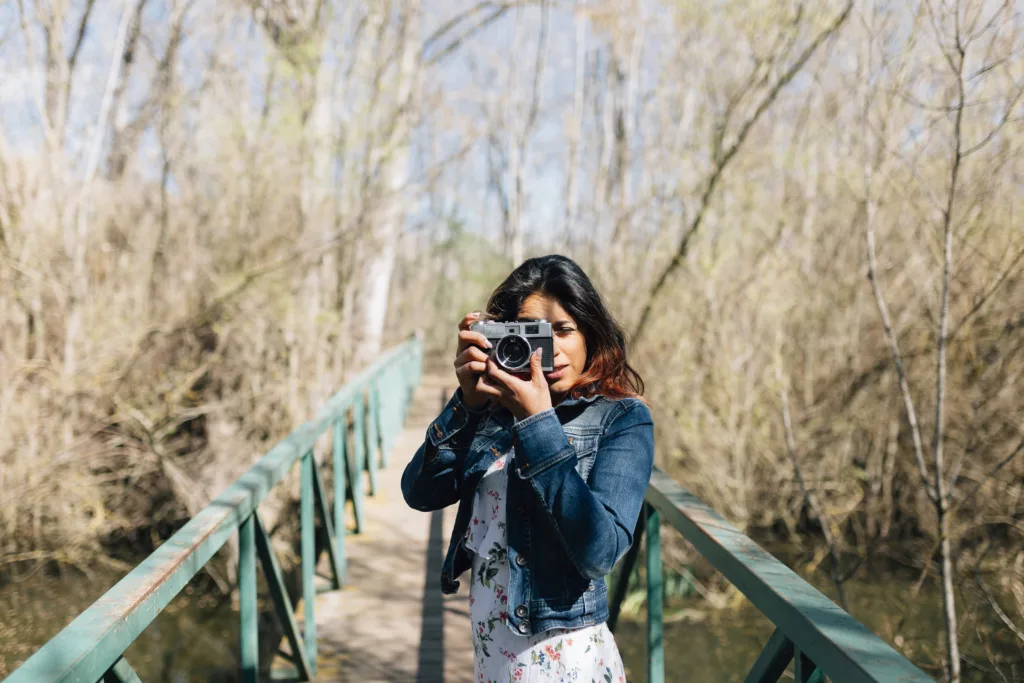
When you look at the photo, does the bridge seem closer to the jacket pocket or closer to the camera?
the jacket pocket

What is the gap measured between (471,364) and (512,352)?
0.33 feet

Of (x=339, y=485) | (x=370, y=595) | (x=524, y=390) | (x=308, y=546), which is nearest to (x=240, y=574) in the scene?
(x=308, y=546)

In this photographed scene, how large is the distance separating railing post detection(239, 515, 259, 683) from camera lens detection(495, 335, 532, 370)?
4.74 ft

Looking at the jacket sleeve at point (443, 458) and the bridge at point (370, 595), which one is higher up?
the jacket sleeve at point (443, 458)

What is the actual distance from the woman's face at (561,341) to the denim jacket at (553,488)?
0.17ft

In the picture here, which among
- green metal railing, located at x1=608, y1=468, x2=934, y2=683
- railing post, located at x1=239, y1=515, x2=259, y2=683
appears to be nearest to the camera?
green metal railing, located at x1=608, y1=468, x2=934, y2=683

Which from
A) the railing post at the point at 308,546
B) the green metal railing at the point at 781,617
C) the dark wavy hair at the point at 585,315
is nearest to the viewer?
the green metal railing at the point at 781,617

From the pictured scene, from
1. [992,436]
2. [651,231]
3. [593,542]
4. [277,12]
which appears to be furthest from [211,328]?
[593,542]

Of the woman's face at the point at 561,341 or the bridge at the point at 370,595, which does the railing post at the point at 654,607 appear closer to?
the bridge at the point at 370,595

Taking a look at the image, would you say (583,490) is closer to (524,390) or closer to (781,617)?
(524,390)

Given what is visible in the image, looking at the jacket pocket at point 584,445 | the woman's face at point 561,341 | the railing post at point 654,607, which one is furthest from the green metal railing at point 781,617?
the woman's face at point 561,341

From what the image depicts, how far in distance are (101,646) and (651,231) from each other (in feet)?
21.6

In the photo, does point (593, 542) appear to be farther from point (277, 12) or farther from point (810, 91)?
point (277, 12)

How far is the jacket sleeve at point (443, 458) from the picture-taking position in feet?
5.57
